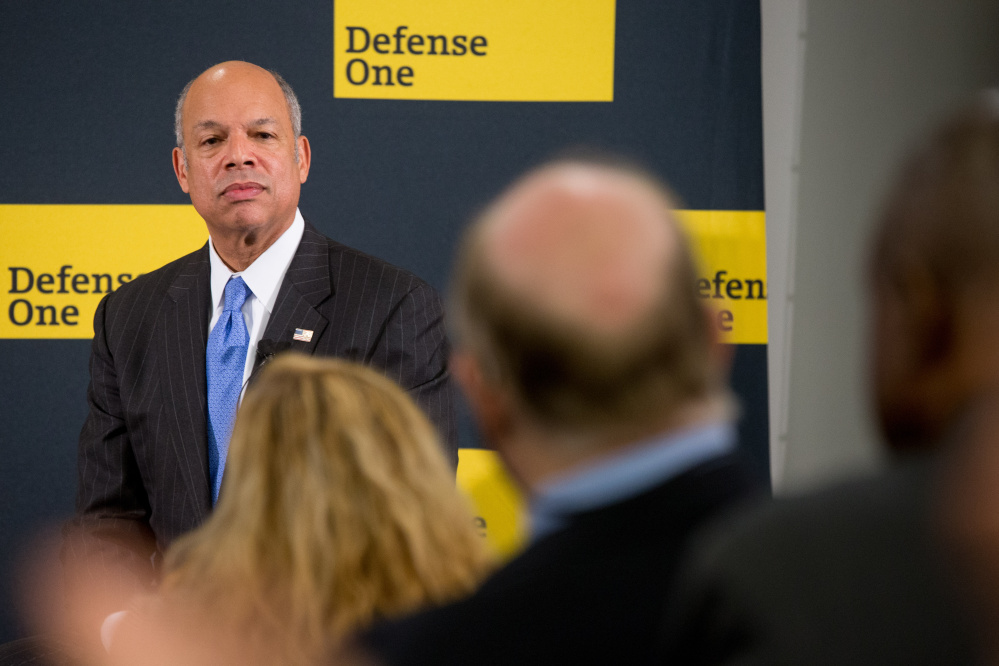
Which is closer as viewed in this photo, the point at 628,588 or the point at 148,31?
the point at 628,588

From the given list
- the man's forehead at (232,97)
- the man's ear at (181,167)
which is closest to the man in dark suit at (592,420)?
the man's forehead at (232,97)

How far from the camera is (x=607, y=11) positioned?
2.45 metres

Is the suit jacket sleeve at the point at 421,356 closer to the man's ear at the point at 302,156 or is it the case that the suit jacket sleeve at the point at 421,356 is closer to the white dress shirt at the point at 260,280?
the white dress shirt at the point at 260,280

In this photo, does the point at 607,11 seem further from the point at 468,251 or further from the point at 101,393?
the point at 468,251

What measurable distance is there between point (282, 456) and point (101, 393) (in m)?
1.10

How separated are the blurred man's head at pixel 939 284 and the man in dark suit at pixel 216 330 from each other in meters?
1.42

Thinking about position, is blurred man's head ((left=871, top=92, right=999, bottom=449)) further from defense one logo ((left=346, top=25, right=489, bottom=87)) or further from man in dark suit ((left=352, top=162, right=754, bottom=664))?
defense one logo ((left=346, top=25, right=489, bottom=87))

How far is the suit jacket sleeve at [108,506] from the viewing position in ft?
5.79

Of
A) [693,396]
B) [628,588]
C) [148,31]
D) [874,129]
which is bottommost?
[628,588]

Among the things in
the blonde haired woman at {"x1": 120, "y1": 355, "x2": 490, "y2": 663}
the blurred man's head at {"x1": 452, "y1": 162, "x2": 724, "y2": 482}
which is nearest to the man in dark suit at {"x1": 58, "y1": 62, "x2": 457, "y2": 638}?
the blonde haired woman at {"x1": 120, "y1": 355, "x2": 490, "y2": 663}

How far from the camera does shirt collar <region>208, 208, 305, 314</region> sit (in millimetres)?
1913

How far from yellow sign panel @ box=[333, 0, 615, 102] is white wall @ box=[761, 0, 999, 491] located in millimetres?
505

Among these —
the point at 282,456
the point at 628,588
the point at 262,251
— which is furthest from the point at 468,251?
the point at 262,251

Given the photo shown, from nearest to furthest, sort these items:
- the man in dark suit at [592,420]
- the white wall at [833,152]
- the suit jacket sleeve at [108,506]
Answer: the man in dark suit at [592,420] → the suit jacket sleeve at [108,506] → the white wall at [833,152]
